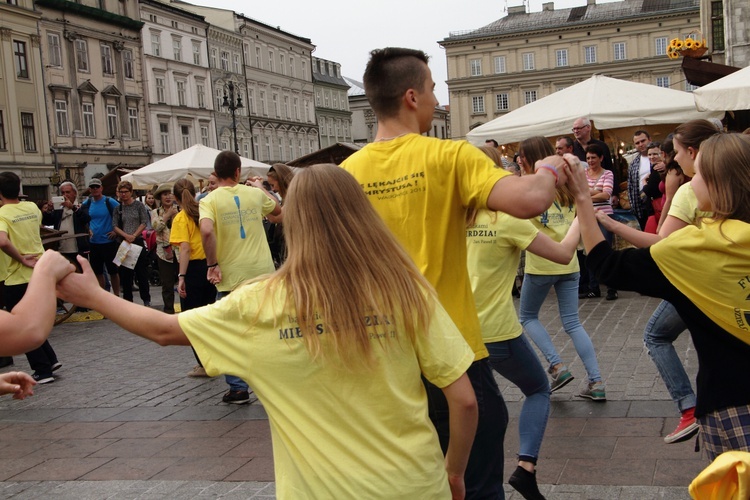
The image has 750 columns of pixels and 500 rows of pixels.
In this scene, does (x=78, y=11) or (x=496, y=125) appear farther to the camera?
(x=78, y=11)

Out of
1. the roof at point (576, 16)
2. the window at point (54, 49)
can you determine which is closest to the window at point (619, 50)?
the roof at point (576, 16)

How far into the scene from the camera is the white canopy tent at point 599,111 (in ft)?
41.4

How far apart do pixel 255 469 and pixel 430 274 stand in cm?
264

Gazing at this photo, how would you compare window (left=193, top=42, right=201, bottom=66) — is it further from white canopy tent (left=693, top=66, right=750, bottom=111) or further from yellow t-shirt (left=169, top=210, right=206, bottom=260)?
yellow t-shirt (left=169, top=210, right=206, bottom=260)

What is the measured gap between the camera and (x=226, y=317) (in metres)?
2.39

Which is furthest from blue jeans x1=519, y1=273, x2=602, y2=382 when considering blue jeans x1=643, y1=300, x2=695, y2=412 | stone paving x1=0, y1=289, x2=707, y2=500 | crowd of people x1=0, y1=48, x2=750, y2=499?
crowd of people x1=0, y1=48, x2=750, y2=499

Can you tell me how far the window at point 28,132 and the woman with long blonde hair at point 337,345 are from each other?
143 ft

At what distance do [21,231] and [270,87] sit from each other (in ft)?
223

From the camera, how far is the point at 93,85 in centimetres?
4872

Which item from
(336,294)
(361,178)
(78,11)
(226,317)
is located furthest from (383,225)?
(78,11)

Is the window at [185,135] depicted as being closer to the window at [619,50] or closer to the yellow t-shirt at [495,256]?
the window at [619,50]

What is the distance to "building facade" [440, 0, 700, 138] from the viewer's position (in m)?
82.2

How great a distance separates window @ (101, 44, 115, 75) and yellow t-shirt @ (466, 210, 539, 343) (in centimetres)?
4929

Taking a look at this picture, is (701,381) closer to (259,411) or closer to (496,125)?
(259,411)
